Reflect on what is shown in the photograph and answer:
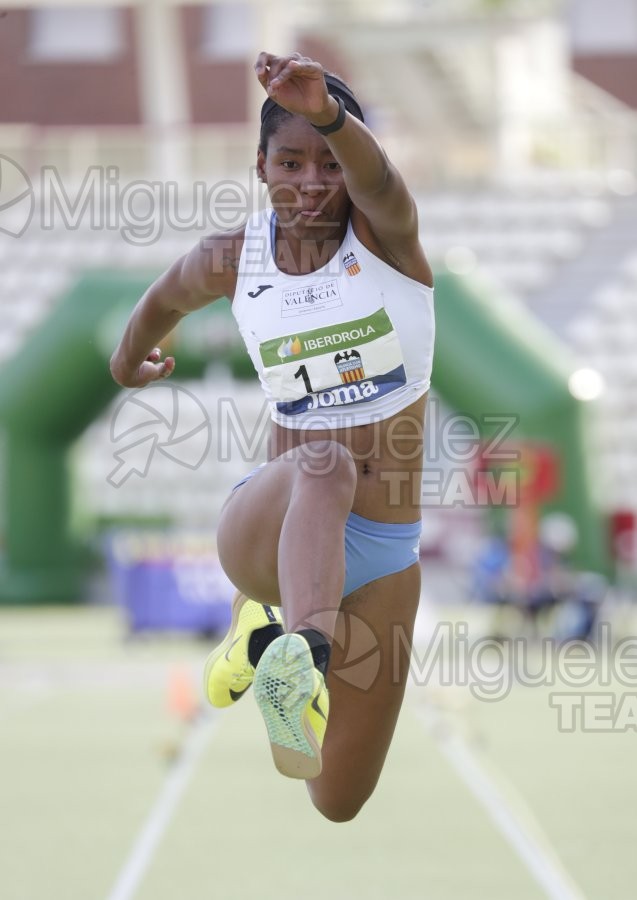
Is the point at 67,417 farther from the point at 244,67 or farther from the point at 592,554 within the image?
the point at 244,67

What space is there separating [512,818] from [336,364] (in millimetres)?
3445

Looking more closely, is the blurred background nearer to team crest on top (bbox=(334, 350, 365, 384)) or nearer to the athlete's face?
team crest on top (bbox=(334, 350, 365, 384))

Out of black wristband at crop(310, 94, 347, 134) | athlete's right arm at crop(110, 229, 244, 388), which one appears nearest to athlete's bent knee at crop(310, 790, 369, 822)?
athlete's right arm at crop(110, 229, 244, 388)

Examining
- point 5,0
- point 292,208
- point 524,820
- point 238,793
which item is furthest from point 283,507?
point 5,0

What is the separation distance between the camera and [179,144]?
2156 centimetres

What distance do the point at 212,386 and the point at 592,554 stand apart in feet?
15.8

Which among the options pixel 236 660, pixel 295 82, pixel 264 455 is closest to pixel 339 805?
pixel 236 660

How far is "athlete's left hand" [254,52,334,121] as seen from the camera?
10.2ft

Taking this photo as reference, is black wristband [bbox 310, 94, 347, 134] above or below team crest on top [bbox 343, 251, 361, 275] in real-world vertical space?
above

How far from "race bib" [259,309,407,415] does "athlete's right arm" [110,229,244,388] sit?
0.27 meters

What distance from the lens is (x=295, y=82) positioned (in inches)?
124

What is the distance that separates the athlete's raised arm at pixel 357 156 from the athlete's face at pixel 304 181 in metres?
0.08

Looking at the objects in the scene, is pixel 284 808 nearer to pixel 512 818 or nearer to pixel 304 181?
pixel 512 818

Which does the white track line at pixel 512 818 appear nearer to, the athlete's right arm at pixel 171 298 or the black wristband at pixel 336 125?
the athlete's right arm at pixel 171 298
